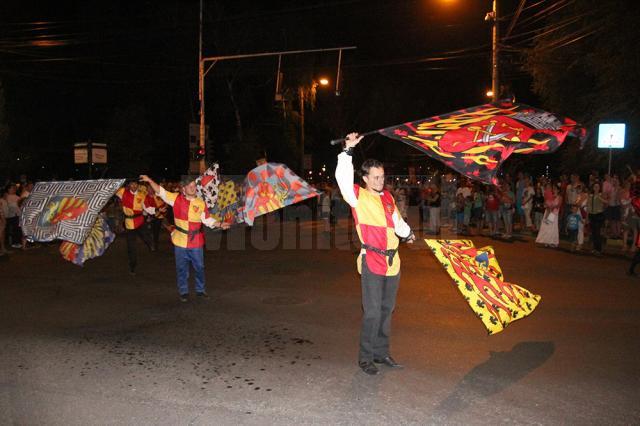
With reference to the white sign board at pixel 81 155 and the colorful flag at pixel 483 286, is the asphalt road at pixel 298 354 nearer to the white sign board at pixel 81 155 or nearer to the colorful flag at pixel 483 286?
the colorful flag at pixel 483 286

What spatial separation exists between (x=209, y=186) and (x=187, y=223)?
67.3 inches

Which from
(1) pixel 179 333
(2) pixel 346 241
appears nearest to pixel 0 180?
(2) pixel 346 241

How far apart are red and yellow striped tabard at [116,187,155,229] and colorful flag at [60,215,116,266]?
0.80 m

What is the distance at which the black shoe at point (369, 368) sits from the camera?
558 centimetres

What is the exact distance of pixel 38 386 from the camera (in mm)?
5301

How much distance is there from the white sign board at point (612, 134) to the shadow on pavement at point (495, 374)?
38.1 ft

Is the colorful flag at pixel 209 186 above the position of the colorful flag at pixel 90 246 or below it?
above

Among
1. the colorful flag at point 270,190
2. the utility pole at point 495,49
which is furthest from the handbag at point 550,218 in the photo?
the colorful flag at point 270,190

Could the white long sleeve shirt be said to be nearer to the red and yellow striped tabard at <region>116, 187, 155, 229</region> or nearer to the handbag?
the red and yellow striped tabard at <region>116, 187, 155, 229</region>

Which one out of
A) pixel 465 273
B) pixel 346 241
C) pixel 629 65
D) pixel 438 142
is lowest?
pixel 346 241

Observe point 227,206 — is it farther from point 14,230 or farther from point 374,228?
point 14,230

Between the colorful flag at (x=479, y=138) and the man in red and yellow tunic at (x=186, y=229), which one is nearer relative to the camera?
the colorful flag at (x=479, y=138)

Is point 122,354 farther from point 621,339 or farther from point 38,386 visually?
point 621,339

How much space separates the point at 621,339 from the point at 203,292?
5.92 metres
